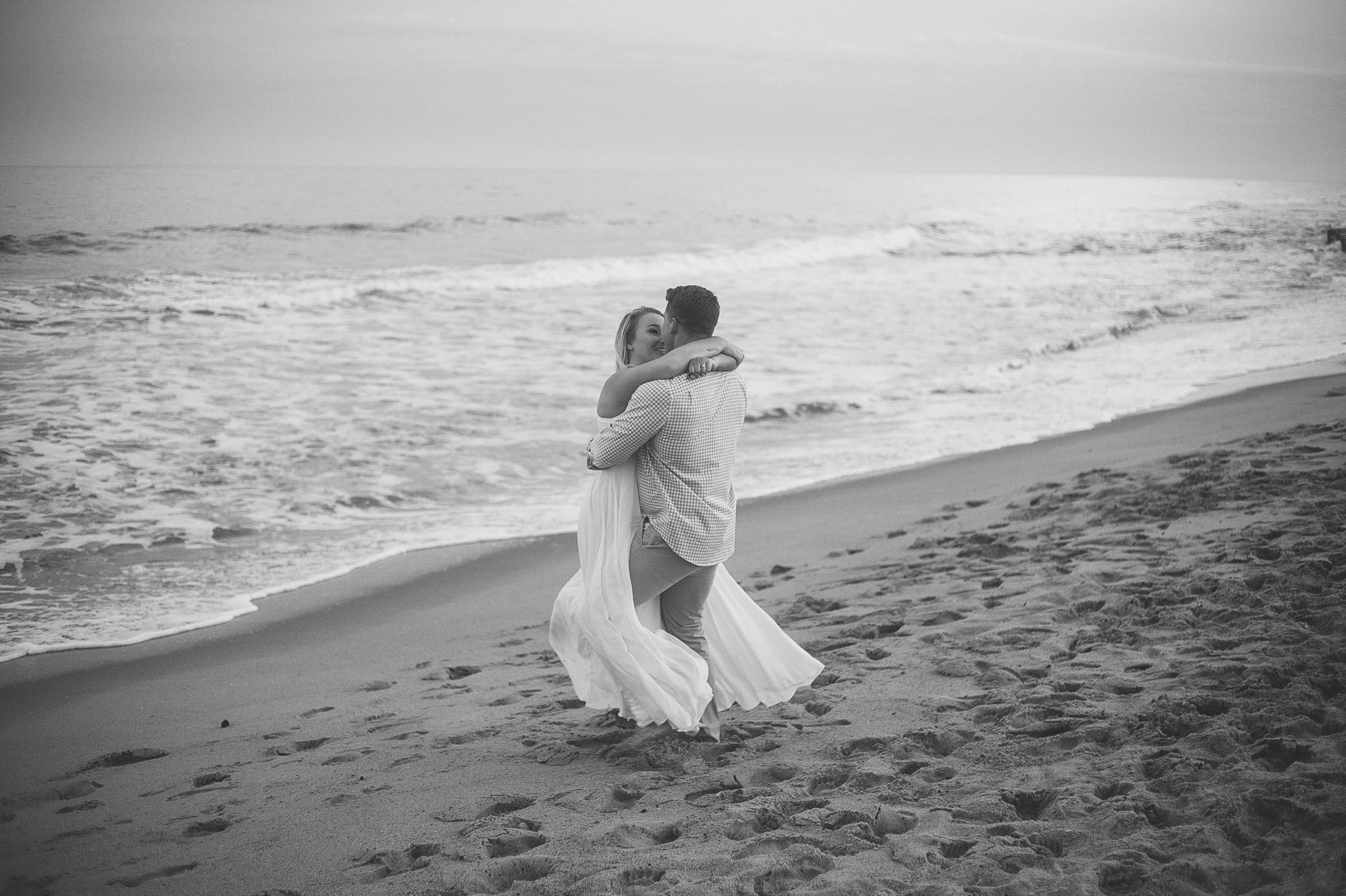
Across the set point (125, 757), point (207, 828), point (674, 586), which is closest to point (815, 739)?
point (674, 586)

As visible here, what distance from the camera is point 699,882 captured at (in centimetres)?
262

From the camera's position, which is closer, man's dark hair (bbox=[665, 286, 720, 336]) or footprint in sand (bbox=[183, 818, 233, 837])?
footprint in sand (bbox=[183, 818, 233, 837])

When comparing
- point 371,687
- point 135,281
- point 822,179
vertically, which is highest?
point 822,179

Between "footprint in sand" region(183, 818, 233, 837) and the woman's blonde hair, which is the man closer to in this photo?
the woman's blonde hair

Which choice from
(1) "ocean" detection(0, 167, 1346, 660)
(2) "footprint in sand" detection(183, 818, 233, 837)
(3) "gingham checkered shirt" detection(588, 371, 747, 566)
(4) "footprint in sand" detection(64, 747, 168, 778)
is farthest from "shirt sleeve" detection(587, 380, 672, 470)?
(1) "ocean" detection(0, 167, 1346, 660)

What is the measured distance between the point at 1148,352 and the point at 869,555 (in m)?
10.6

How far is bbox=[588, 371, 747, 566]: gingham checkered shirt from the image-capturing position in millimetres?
3234

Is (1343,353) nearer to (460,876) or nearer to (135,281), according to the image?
(460,876)

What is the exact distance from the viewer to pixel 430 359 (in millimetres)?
13156

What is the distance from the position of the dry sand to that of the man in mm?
745

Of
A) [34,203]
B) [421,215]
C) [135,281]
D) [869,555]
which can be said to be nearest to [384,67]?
[421,215]

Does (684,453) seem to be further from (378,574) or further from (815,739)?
(378,574)

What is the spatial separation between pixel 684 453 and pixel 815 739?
124 cm

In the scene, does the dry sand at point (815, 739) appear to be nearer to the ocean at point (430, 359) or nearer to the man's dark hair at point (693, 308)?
the ocean at point (430, 359)
